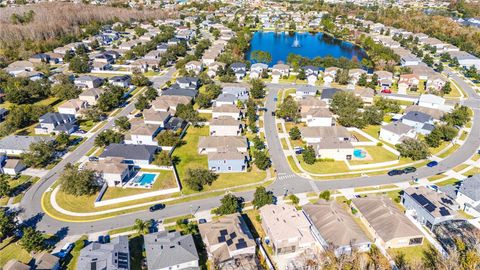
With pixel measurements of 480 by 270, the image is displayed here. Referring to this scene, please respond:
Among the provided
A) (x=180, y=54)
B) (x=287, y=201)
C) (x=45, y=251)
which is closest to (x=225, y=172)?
(x=287, y=201)

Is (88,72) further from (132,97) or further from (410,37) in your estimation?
(410,37)

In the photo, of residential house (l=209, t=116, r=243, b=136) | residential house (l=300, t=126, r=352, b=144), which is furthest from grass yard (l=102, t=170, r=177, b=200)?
residential house (l=300, t=126, r=352, b=144)

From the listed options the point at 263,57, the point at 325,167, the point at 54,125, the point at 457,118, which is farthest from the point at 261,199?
the point at 263,57

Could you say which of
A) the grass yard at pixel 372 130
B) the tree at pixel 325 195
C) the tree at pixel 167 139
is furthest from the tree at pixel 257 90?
the tree at pixel 325 195

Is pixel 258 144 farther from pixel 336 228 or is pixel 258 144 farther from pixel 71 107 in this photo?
pixel 71 107

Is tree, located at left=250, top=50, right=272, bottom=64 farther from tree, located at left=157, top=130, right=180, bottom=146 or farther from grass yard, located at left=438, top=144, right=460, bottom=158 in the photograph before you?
grass yard, located at left=438, top=144, right=460, bottom=158
